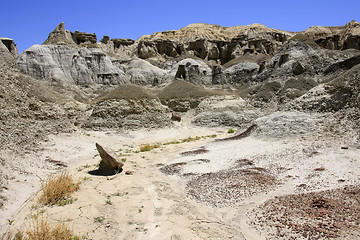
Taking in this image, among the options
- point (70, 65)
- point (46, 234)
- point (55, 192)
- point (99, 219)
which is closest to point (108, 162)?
point (55, 192)

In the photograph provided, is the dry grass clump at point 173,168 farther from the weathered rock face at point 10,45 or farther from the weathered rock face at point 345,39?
the weathered rock face at point 345,39

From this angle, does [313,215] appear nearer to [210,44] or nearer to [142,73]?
[142,73]

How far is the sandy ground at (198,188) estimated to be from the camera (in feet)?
25.4

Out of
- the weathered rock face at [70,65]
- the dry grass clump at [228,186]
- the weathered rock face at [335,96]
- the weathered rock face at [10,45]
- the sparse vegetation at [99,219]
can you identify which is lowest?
the dry grass clump at [228,186]

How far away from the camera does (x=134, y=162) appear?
16594 mm

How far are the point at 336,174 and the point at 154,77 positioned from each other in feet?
185

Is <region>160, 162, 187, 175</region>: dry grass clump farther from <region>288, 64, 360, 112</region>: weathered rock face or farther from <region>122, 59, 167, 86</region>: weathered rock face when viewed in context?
<region>122, 59, 167, 86</region>: weathered rock face

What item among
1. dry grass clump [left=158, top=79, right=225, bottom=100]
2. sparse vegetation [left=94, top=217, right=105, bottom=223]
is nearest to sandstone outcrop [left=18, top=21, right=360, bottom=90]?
dry grass clump [left=158, top=79, right=225, bottom=100]

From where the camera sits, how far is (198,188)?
35.2ft

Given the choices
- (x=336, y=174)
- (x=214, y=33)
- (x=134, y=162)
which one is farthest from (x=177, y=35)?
(x=336, y=174)

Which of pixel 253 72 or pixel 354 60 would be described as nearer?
pixel 354 60

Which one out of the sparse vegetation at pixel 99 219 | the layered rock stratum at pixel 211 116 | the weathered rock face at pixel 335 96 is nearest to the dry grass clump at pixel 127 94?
the layered rock stratum at pixel 211 116

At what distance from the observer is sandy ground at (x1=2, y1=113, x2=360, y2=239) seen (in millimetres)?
7746

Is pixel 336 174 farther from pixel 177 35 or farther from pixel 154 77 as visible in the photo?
pixel 177 35
